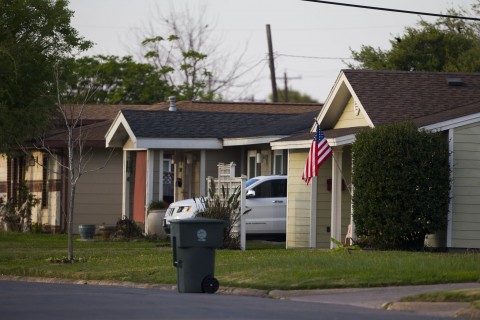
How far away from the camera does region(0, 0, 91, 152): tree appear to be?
3300 cm

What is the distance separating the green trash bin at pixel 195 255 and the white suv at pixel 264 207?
1362 centimetres

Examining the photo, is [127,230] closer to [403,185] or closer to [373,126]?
[373,126]

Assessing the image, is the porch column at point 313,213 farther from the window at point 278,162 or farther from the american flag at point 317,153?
the window at point 278,162

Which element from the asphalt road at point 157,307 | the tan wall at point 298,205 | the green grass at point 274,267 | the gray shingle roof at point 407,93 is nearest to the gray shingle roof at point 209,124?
the tan wall at point 298,205

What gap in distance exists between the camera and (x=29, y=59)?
33188 mm

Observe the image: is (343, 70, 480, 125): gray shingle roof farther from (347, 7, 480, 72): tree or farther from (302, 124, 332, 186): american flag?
(347, 7, 480, 72): tree

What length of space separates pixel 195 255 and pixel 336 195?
459 inches

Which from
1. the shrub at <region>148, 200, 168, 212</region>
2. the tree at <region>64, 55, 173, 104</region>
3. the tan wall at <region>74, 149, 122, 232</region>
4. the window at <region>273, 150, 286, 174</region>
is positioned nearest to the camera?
the window at <region>273, 150, 286, 174</region>

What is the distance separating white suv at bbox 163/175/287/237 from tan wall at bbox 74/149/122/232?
27.3 ft

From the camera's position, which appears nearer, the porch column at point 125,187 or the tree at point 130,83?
the porch column at point 125,187

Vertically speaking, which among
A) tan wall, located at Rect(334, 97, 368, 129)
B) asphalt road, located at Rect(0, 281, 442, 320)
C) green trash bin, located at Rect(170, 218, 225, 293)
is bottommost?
asphalt road, located at Rect(0, 281, 442, 320)

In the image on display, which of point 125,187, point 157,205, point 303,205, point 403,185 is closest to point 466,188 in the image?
point 403,185

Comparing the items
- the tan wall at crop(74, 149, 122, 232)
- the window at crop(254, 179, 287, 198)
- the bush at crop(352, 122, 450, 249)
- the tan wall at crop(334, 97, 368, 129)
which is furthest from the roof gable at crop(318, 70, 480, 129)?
the tan wall at crop(74, 149, 122, 232)

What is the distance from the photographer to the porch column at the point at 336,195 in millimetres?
29844
